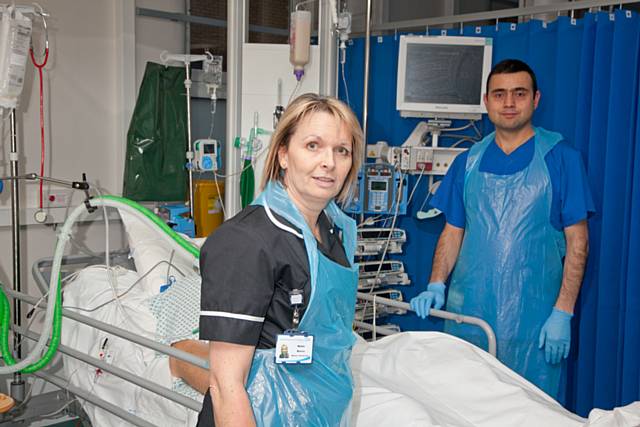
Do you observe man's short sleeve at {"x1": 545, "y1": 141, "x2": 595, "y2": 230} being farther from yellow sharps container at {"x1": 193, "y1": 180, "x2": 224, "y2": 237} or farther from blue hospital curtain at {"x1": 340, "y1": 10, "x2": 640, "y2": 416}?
yellow sharps container at {"x1": 193, "y1": 180, "x2": 224, "y2": 237}

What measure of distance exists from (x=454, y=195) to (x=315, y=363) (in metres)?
1.72

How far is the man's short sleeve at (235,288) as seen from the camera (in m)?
1.41

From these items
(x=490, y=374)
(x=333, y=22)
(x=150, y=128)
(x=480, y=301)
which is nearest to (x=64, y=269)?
(x=150, y=128)

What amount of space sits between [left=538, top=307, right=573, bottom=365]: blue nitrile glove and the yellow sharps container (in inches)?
87.6

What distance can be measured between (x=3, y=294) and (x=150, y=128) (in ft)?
5.40

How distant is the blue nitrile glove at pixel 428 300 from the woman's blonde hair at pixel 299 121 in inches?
49.7

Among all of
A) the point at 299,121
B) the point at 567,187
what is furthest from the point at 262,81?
the point at 299,121

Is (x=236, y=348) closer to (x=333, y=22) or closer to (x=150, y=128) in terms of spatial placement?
(x=333, y=22)

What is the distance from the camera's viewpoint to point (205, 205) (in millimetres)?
4387

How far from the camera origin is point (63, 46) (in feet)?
13.4

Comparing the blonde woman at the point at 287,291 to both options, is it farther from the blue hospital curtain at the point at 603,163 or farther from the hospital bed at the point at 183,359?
the blue hospital curtain at the point at 603,163

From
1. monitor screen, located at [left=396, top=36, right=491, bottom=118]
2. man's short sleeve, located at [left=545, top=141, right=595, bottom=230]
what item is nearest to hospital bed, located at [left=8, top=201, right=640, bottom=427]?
man's short sleeve, located at [left=545, top=141, right=595, bottom=230]

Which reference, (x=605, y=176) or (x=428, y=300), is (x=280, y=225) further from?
(x=605, y=176)

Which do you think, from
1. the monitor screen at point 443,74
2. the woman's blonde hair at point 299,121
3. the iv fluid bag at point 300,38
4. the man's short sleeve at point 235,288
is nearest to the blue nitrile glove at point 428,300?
the monitor screen at point 443,74
